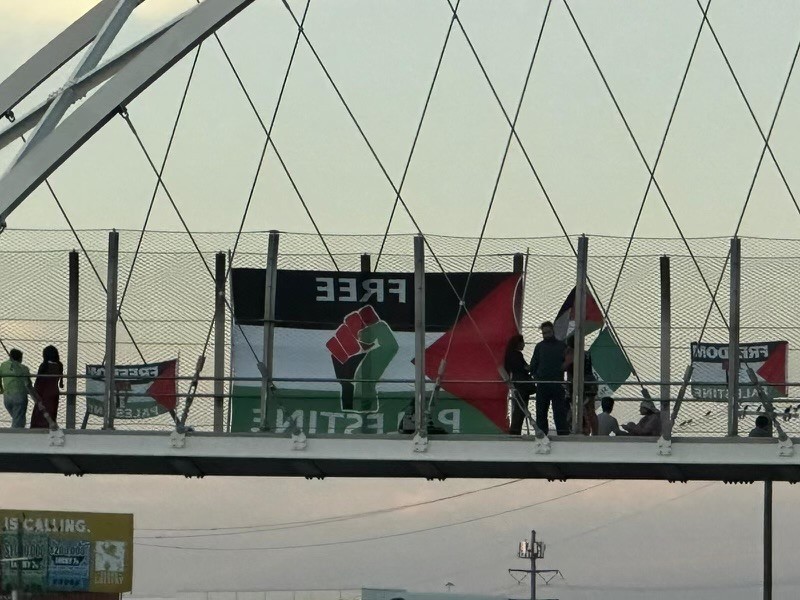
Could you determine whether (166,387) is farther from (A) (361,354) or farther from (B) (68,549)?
(B) (68,549)

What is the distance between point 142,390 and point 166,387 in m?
0.35

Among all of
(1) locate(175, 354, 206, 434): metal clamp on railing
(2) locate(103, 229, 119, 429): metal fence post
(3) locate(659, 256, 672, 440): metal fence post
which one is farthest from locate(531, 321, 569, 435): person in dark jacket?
(2) locate(103, 229, 119, 429): metal fence post

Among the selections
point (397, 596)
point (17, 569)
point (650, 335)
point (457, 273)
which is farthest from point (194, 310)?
point (397, 596)

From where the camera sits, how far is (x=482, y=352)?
2641 cm

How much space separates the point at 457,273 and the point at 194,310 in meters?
3.67

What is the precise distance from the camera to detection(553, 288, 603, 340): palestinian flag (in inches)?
1027

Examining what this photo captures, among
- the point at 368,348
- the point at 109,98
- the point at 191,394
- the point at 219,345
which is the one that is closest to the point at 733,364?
the point at 368,348

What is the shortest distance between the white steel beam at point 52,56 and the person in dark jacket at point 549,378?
9778mm

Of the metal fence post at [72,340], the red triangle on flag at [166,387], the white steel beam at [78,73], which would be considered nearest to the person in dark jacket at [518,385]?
the red triangle on flag at [166,387]

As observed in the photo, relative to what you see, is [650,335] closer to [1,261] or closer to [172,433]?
[172,433]

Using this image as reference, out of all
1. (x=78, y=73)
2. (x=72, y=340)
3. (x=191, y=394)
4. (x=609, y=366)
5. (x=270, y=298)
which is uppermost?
(x=78, y=73)

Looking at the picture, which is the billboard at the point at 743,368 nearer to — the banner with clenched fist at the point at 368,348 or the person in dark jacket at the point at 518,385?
the person in dark jacket at the point at 518,385

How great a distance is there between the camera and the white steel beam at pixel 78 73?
2634 centimetres

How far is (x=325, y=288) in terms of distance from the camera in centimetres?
2680
